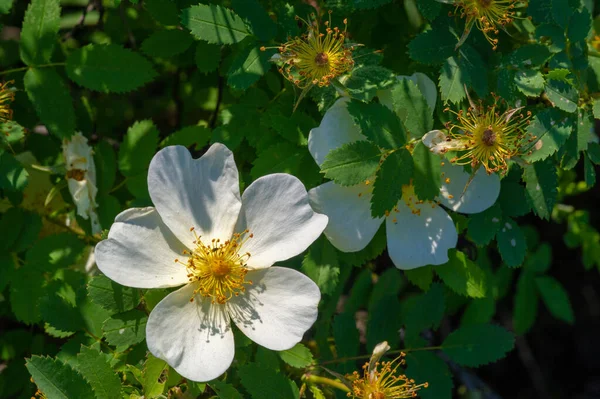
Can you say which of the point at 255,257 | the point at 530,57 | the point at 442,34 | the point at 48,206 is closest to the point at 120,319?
the point at 255,257

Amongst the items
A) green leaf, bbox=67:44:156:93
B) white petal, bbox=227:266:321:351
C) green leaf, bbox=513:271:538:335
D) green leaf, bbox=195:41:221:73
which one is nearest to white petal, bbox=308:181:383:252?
white petal, bbox=227:266:321:351

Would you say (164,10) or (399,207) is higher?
(164,10)

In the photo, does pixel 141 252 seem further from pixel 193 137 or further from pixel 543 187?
pixel 543 187

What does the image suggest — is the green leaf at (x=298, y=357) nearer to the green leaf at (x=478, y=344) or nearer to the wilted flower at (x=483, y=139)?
the green leaf at (x=478, y=344)

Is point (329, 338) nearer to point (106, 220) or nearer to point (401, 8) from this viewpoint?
point (106, 220)

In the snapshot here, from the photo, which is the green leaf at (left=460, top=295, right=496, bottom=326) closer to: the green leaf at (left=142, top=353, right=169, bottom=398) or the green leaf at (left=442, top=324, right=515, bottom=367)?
the green leaf at (left=442, top=324, right=515, bottom=367)

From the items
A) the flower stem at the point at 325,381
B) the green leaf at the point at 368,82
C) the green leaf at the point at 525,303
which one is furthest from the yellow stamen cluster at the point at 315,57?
the green leaf at the point at 525,303

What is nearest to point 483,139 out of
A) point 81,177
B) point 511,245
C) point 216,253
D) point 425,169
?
point 425,169
